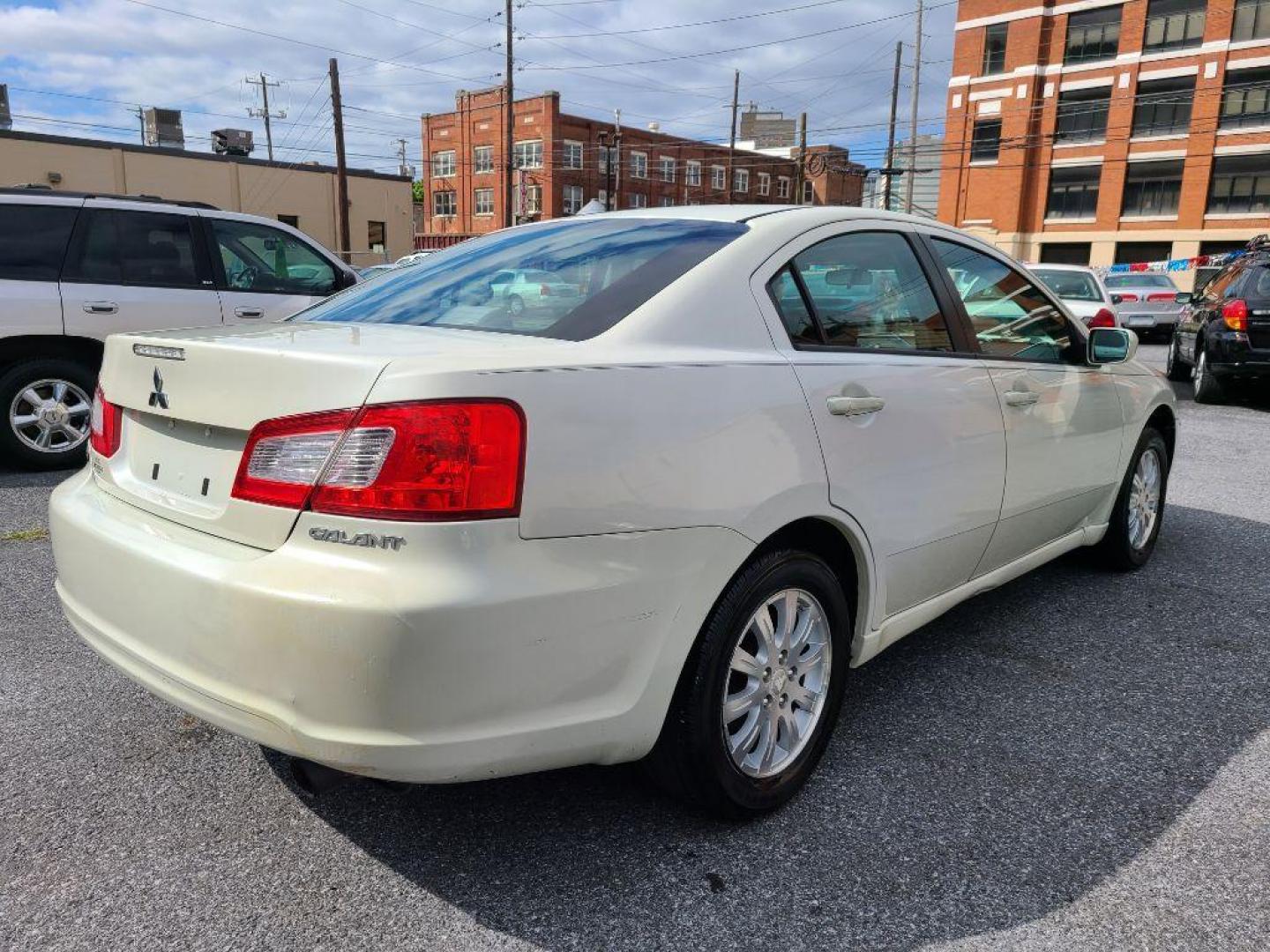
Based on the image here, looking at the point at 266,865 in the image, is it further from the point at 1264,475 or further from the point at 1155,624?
the point at 1264,475

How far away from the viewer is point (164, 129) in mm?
38188

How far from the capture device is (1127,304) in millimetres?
20922

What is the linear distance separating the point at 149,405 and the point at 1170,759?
3.01 meters

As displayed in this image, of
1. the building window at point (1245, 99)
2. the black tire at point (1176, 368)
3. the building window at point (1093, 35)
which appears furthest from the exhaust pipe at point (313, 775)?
the building window at point (1093, 35)

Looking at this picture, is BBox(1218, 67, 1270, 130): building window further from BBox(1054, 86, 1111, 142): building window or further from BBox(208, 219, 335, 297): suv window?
BBox(208, 219, 335, 297): suv window

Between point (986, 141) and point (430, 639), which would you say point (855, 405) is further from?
point (986, 141)

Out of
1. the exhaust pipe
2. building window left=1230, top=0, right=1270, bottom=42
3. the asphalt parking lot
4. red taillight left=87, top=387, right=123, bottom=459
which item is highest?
building window left=1230, top=0, right=1270, bottom=42

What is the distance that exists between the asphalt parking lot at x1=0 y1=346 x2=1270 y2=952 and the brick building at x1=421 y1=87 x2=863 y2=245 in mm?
52148

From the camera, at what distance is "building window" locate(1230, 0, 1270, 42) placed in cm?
4031

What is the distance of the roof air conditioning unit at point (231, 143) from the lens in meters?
36.1

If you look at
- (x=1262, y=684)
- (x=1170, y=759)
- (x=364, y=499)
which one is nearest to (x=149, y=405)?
(x=364, y=499)

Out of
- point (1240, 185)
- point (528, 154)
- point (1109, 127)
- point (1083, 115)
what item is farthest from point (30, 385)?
point (528, 154)

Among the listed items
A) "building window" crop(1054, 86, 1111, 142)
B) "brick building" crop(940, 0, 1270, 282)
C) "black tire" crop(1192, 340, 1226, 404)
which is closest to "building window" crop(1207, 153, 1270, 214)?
"brick building" crop(940, 0, 1270, 282)

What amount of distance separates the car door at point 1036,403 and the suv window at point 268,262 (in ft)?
18.1
